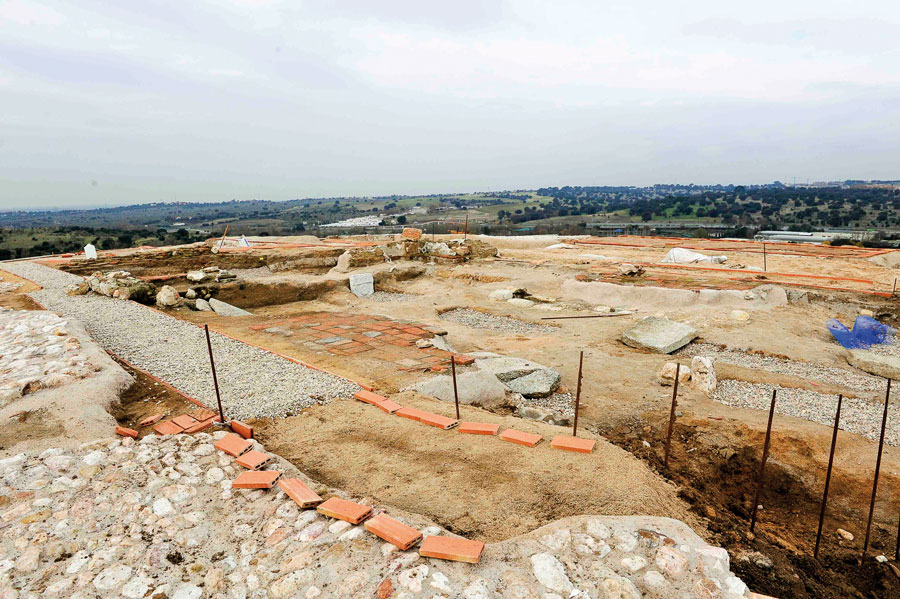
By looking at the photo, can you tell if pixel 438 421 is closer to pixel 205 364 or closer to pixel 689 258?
pixel 205 364

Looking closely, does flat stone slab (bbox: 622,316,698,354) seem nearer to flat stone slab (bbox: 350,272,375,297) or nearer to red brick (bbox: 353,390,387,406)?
red brick (bbox: 353,390,387,406)

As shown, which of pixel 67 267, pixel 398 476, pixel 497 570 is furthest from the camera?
pixel 67 267

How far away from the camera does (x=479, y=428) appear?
425 cm

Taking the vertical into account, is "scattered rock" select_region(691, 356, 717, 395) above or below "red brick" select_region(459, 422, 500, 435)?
below

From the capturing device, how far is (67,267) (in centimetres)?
1527

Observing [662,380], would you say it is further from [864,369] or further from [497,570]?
[497,570]

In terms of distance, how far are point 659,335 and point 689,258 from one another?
10844 mm

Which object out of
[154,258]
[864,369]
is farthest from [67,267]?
[864,369]

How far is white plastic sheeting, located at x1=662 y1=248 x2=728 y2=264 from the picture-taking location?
17172 millimetres

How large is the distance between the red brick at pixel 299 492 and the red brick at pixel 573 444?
1.99m

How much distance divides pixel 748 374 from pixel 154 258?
1926cm

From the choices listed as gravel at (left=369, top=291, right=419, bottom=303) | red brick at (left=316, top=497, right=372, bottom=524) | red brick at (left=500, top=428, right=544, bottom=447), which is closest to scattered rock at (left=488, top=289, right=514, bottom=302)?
gravel at (left=369, top=291, right=419, bottom=303)

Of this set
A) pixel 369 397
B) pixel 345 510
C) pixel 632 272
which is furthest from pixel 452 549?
pixel 632 272

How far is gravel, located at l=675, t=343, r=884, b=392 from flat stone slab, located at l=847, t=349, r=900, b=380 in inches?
6.6
